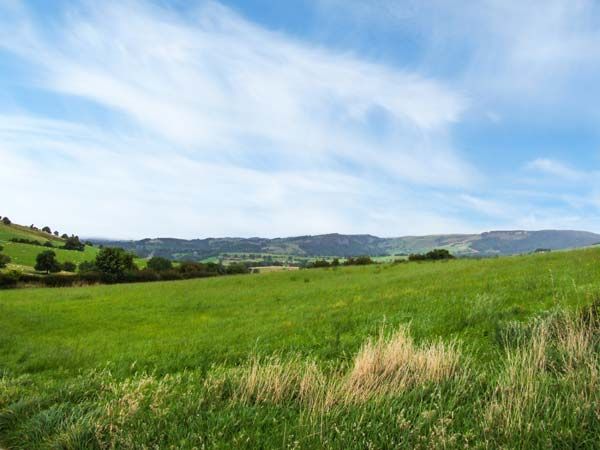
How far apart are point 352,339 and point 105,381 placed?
629cm

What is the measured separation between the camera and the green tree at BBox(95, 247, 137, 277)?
80000 mm

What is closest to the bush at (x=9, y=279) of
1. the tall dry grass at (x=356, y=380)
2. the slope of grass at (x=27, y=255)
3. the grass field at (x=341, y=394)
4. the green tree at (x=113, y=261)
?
the green tree at (x=113, y=261)

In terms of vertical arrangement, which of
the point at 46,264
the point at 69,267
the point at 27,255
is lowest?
the point at 69,267

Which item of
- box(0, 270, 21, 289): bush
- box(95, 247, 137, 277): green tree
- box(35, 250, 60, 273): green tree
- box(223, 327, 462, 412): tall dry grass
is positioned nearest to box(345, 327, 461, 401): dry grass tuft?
box(223, 327, 462, 412): tall dry grass

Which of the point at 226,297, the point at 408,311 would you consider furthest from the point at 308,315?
the point at 226,297

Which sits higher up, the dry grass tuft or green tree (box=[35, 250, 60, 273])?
the dry grass tuft

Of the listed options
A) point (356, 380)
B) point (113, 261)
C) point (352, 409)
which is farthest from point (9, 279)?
point (352, 409)

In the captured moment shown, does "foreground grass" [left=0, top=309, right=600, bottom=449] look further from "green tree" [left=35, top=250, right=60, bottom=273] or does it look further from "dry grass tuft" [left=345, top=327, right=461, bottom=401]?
"green tree" [left=35, top=250, right=60, bottom=273]

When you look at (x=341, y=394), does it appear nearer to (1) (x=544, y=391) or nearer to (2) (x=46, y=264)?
(1) (x=544, y=391)

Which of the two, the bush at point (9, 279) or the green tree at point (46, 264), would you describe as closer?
the bush at point (9, 279)

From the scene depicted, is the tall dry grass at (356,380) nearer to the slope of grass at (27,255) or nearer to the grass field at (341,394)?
the grass field at (341,394)

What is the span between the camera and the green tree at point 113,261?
80.0 meters

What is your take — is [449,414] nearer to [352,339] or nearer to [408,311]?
[352,339]

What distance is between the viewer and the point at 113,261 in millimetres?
81062
